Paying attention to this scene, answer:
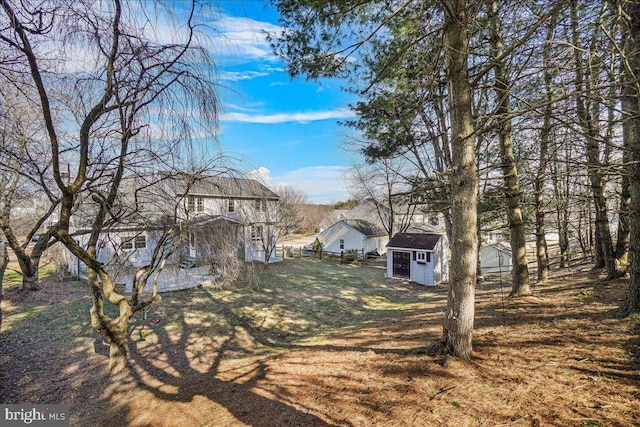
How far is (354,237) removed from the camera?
88.8 ft

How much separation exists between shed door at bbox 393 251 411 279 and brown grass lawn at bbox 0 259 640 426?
7.79 m

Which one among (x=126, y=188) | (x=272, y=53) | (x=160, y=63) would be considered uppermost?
(x=272, y=53)

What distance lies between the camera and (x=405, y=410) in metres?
2.90

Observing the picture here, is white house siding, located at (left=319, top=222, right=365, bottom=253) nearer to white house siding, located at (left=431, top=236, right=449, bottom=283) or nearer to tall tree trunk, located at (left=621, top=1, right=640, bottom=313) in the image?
white house siding, located at (left=431, top=236, right=449, bottom=283)

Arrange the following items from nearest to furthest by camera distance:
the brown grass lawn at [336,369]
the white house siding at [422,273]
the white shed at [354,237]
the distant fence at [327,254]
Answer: the brown grass lawn at [336,369]
the white house siding at [422,273]
the distant fence at [327,254]
the white shed at [354,237]

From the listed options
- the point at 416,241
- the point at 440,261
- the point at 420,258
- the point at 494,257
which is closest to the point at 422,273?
the point at 420,258

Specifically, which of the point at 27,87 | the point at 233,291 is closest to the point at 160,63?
the point at 27,87

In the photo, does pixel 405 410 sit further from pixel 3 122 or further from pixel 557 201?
pixel 557 201

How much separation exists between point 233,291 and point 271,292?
161 cm

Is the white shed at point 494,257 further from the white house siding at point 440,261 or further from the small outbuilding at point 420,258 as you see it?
the small outbuilding at point 420,258

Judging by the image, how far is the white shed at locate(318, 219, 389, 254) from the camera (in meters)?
26.9

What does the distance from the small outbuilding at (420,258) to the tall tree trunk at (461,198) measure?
12.4 m

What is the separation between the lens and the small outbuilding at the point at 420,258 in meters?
15.5

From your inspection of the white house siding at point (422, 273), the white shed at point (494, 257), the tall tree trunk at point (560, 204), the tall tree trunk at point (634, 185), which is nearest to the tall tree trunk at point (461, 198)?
the tall tree trunk at point (634, 185)
